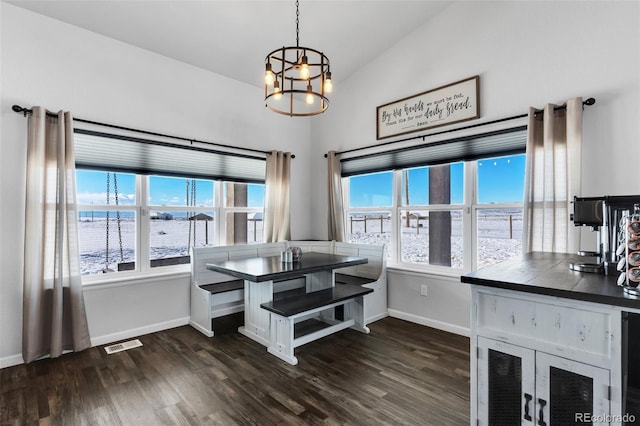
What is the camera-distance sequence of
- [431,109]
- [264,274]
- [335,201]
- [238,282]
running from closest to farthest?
[264,274]
[431,109]
[238,282]
[335,201]

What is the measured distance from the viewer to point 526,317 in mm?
1317

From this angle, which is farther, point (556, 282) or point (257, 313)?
point (257, 313)

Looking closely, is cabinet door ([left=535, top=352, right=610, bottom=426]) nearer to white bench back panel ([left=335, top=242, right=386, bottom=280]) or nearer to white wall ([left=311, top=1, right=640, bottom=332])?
white wall ([left=311, top=1, right=640, bottom=332])

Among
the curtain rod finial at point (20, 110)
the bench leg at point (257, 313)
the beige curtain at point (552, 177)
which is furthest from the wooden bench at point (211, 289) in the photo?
the beige curtain at point (552, 177)

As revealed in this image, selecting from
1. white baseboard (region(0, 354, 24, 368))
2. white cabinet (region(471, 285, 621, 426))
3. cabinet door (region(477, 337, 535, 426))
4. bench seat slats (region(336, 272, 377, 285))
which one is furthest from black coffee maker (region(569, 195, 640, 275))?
white baseboard (region(0, 354, 24, 368))

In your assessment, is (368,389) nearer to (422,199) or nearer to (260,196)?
(422,199)

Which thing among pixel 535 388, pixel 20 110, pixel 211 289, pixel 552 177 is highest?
pixel 20 110

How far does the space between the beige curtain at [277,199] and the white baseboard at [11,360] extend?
102 inches

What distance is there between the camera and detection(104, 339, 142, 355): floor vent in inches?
116

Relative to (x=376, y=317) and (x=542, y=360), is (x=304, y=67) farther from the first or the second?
(x=376, y=317)

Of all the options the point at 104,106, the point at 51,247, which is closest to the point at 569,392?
the point at 51,247

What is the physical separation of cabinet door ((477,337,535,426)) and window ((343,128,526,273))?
213cm

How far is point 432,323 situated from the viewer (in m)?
3.55

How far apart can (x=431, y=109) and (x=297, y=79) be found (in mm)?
1936
